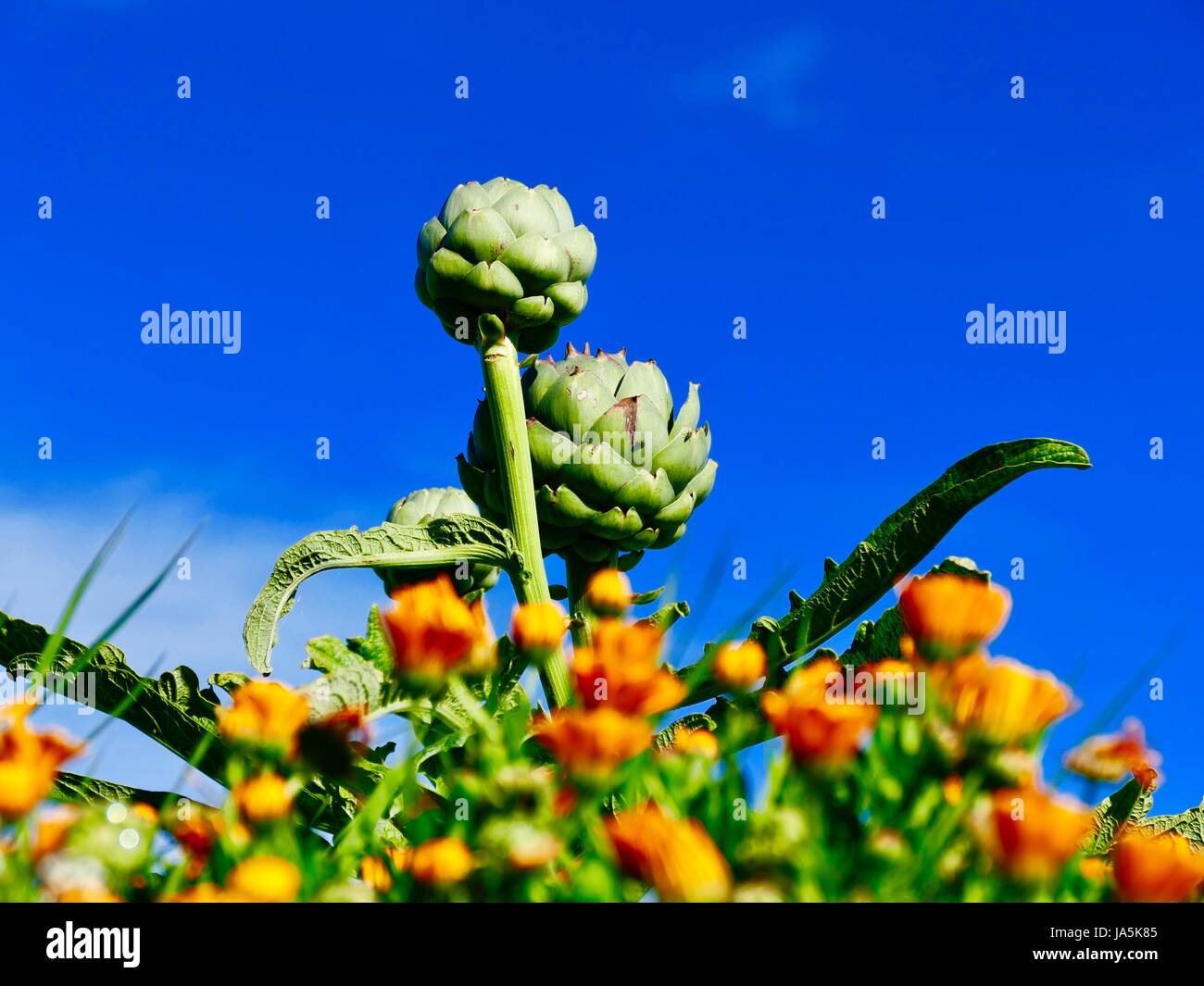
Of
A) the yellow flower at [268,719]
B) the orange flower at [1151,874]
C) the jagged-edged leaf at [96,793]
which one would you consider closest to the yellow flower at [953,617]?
the orange flower at [1151,874]

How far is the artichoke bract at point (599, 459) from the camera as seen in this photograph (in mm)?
2523

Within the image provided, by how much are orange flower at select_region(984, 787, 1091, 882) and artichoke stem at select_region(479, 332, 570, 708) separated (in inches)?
56.0

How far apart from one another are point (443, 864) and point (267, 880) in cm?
13

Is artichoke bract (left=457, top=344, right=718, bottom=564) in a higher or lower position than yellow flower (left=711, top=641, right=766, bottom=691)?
higher

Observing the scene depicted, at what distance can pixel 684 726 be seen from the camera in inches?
74.9

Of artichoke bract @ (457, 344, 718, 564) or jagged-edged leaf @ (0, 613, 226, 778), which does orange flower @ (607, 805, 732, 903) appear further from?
artichoke bract @ (457, 344, 718, 564)

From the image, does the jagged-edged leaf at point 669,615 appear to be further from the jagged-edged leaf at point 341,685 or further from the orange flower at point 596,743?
the orange flower at point 596,743

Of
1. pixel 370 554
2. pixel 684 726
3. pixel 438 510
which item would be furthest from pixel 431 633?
pixel 438 510

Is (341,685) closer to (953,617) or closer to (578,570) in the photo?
(953,617)

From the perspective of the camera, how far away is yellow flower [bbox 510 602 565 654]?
3.98 feet

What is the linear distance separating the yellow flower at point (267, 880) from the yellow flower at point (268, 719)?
0.71 ft

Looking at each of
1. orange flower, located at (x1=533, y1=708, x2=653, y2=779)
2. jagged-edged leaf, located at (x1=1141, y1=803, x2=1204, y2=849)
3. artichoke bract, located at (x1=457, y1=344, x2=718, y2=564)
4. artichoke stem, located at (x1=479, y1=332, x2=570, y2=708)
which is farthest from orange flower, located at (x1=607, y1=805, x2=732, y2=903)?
artichoke bract, located at (x1=457, y1=344, x2=718, y2=564)
